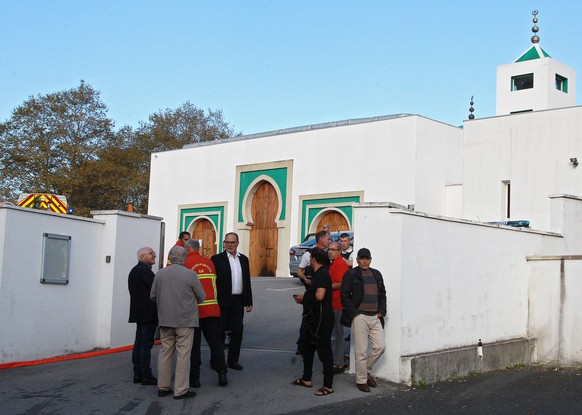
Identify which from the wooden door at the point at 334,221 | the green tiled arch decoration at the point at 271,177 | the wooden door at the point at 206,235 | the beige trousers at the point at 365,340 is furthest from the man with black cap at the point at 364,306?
the wooden door at the point at 206,235

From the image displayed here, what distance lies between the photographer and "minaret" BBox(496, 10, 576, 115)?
39.4 meters

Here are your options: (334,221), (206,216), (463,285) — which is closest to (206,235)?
(206,216)

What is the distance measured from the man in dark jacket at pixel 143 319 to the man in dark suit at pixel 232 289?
114 centimetres

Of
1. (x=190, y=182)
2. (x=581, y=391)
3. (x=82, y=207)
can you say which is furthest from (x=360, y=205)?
(x=82, y=207)

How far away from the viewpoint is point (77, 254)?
1345 cm

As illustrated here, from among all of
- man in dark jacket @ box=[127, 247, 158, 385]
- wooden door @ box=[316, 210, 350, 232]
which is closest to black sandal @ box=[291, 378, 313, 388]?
man in dark jacket @ box=[127, 247, 158, 385]

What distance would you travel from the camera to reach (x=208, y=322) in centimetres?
1084

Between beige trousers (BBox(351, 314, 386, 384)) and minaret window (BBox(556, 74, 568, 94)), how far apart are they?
1286 inches

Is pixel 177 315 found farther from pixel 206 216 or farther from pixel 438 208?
pixel 206 216

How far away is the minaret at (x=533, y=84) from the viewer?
39438mm

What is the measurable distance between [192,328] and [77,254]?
158 inches

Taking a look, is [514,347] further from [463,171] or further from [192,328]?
[463,171]

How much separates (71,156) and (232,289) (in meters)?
38.5

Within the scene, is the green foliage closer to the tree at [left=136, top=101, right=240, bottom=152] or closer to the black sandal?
the tree at [left=136, top=101, right=240, bottom=152]
